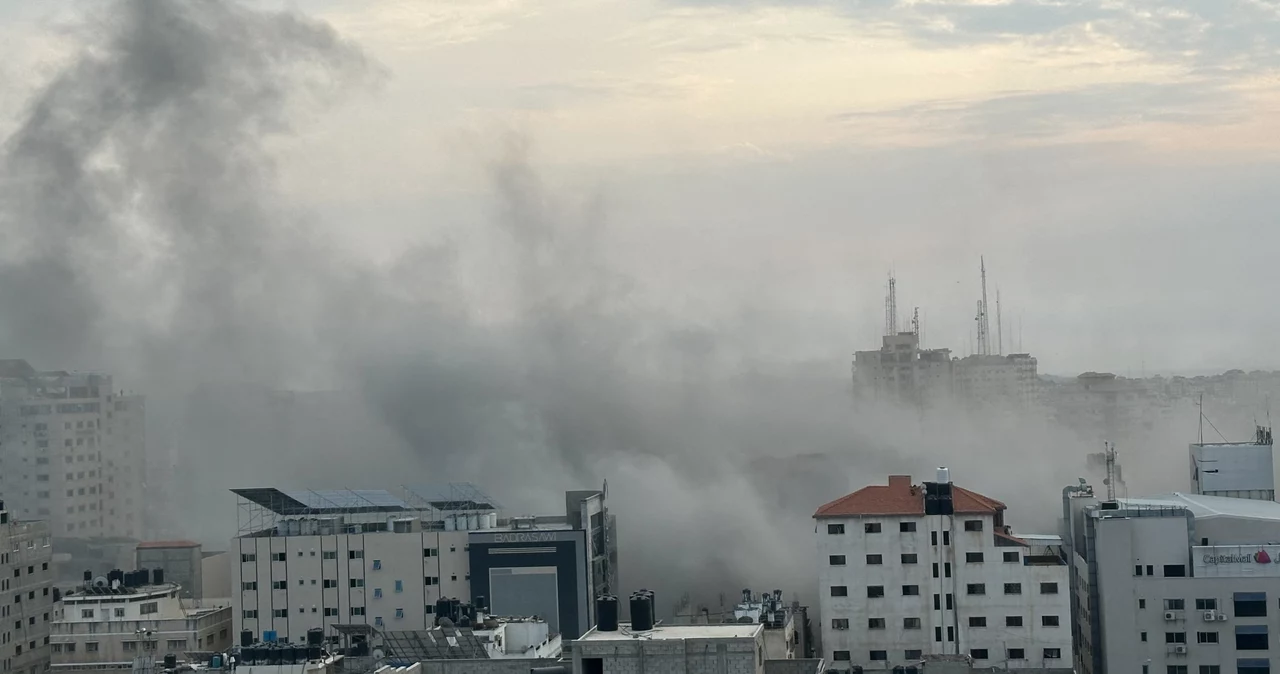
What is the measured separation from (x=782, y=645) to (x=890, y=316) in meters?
112

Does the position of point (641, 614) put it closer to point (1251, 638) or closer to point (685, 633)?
point (685, 633)

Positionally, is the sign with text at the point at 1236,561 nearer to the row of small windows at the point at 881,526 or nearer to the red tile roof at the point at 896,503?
the red tile roof at the point at 896,503

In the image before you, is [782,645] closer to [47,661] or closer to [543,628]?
[543,628]

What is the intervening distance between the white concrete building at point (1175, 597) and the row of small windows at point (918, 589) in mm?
3163

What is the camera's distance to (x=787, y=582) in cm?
7056

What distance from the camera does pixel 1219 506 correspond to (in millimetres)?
53812

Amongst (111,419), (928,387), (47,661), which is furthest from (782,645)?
(928,387)

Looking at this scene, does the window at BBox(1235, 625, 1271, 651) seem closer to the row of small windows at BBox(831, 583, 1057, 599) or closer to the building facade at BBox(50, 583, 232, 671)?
the row of small windows at BBox(831, 583, 1057, 599)

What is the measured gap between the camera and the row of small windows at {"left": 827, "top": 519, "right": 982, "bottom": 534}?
46.7m

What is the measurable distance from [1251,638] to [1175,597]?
213cm

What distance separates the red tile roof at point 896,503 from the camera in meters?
47.1

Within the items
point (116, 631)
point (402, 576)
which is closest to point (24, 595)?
point (116, 631)

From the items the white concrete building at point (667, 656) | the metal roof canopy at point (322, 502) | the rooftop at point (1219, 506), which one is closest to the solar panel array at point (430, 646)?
the white concrete building at point (667, 656)

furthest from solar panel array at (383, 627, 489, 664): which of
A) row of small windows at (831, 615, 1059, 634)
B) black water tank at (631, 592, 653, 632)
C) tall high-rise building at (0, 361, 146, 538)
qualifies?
tall high-rise building at (0, 361, 146, 538)
